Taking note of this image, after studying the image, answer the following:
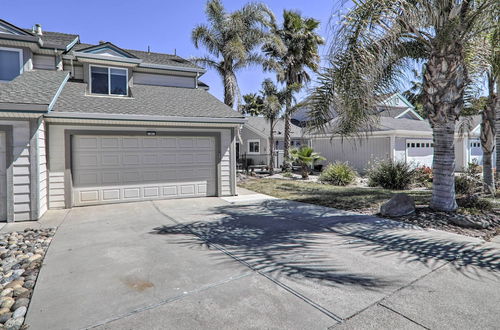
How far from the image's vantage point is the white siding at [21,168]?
690 cm

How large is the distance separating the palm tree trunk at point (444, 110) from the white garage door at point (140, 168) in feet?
22.1

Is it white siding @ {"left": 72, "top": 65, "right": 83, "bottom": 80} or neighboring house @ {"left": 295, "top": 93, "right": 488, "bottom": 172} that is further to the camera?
neighboring house @ {"left": 295, "top": 93, "right": 488, "bottom": 172}

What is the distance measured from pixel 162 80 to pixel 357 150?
12.9 meters

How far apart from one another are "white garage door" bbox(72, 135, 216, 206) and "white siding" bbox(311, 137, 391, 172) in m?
9.54

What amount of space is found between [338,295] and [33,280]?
151 inches

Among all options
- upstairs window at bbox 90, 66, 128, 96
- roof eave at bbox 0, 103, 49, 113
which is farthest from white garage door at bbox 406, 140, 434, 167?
roof eave at bbox 0, 103, 49, 113

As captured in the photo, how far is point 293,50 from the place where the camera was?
1827 cm

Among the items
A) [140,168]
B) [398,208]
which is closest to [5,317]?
[140,168]

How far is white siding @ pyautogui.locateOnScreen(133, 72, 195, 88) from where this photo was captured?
12.0 m

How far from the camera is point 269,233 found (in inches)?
231

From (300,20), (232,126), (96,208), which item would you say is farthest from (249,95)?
(96,208)

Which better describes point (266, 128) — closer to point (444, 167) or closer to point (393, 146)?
point (393, 146)

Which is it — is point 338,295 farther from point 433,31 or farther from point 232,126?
point 232,126

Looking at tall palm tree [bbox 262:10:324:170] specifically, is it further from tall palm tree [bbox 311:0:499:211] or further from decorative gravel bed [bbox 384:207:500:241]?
decorative gravel bed [bbox 384:207:500:241]
